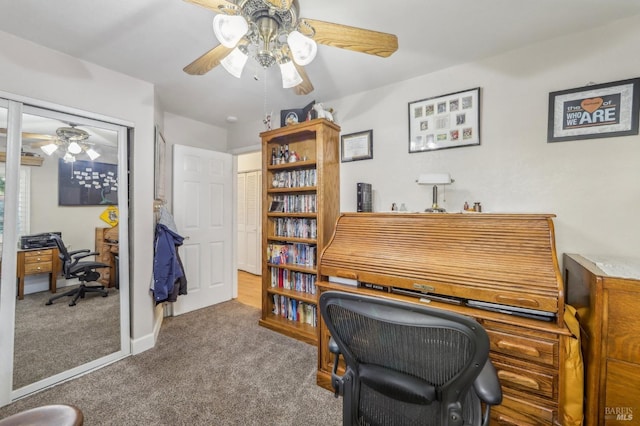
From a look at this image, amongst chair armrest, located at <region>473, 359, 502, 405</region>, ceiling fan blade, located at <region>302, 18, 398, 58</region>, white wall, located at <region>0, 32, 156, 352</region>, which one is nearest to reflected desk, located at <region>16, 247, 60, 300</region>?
white wall, located at <region>0, 32, 156, 352</region>

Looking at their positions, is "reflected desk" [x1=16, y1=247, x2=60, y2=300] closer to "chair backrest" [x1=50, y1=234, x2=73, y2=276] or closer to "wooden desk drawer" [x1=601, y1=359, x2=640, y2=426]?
"chair backrest" [x1=50, y1=234, x2=73, y2=276]

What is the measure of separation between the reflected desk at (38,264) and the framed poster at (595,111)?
378cm

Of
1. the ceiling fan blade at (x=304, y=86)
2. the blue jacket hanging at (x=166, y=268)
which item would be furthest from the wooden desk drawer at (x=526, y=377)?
the blue jacket hanging at (x=166, y=268)

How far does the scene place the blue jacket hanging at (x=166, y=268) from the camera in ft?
8.22

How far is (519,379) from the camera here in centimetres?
137

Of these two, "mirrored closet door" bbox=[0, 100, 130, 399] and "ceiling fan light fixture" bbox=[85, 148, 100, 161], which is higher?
"ceiling fan light fixture" bbox=[85, 148, 100, 161]

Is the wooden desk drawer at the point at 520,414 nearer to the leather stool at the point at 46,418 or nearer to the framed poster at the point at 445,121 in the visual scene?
the framed poster at the point at 445,121

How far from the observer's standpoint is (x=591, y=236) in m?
1.70

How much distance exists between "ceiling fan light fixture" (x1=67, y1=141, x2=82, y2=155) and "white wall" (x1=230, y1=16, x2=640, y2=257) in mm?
2663

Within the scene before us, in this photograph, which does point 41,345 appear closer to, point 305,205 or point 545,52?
Result: point 305,205

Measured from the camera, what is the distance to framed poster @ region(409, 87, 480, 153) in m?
2.06

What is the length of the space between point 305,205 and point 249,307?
169 centimetres

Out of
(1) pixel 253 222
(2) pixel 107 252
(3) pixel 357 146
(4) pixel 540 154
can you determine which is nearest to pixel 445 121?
(4) pixel 540 154

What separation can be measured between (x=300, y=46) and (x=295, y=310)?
8.15 ft
